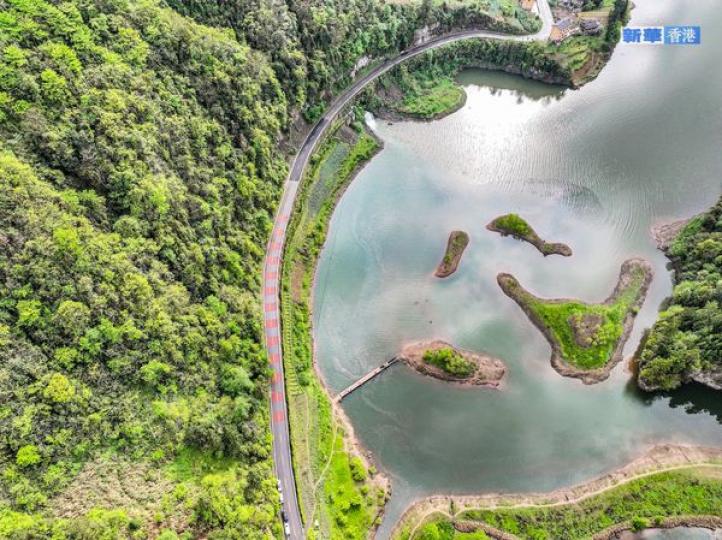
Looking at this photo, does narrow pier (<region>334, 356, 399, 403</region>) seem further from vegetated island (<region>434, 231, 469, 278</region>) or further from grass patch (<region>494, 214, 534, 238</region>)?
grass patch (<region>494, 214, 534, 238</region>)

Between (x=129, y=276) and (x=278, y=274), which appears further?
(x=278, y=274)

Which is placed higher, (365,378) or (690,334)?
(690,334)

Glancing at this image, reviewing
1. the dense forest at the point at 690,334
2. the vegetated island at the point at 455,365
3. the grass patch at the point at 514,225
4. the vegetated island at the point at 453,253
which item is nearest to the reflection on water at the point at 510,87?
the grass patch at the point at 514,225

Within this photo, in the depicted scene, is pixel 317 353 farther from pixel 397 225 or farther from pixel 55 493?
pixel 55 493

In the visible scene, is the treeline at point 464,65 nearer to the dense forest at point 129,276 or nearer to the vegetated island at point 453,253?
the vegetated island at point 453,253

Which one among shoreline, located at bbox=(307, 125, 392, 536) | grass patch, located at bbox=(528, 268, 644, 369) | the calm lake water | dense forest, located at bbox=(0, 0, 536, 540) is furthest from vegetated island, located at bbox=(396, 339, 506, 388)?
dense forest, located at bbox=(0, 0, 536, 540)

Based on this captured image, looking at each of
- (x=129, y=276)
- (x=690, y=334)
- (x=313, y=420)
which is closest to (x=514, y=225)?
(x=690, y=334)

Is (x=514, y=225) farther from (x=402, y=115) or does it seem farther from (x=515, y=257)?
(x=402, y=115)
